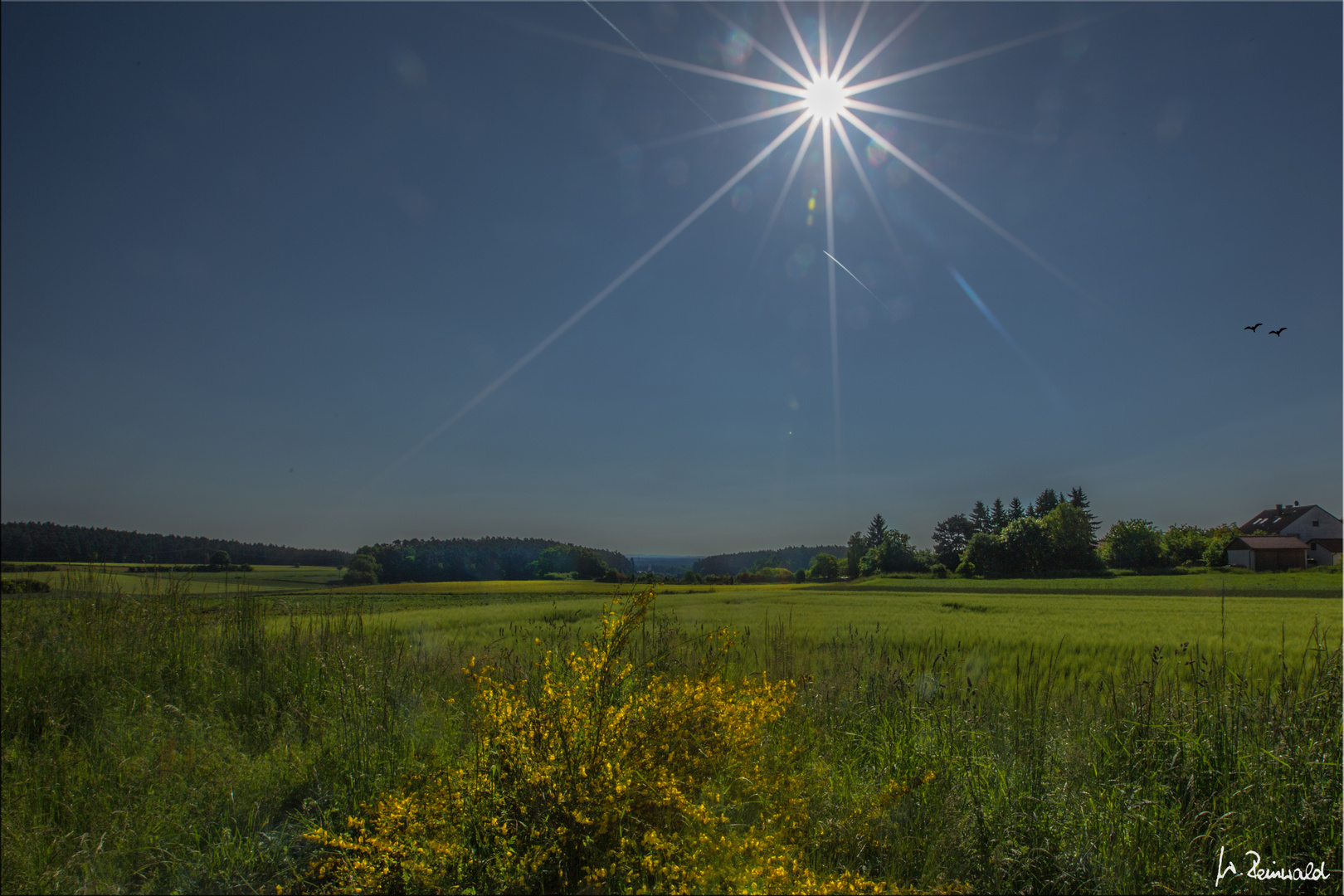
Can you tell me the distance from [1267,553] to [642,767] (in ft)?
63.4

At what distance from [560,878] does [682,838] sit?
0.47 meters

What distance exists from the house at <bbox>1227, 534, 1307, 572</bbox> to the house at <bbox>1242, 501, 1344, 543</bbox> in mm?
289

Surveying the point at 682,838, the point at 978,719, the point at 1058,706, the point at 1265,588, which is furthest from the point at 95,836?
the point at 1265,588

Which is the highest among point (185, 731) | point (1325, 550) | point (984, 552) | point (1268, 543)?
point (984, 552)

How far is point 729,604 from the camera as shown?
8648 millimetres

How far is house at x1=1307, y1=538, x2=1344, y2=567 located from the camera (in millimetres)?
13026

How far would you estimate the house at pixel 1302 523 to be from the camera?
12.9 meters

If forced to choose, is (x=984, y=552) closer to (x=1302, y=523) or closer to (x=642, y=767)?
(x=642, y=767)

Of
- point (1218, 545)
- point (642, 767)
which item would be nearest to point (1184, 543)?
point (1218, 545)

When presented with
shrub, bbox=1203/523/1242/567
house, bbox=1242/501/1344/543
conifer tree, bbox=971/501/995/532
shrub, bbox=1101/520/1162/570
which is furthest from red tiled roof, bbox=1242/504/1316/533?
conifer tree, bbox=971/501/995/532

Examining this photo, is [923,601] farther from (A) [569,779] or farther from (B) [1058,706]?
(A) [569,779]

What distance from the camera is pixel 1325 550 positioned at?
1328cm

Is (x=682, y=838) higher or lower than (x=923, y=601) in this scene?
higher

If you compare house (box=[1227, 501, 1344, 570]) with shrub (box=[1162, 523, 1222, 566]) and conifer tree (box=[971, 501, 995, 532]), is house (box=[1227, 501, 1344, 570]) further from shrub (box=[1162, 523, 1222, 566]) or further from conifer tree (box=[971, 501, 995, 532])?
conifer tree (box=[971, 501, 995, 532])
